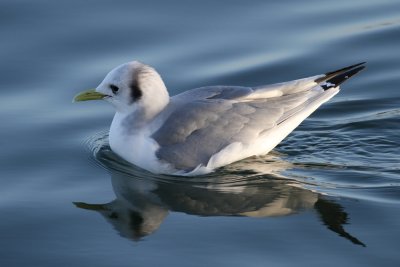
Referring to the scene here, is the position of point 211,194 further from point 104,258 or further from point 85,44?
point 85,44

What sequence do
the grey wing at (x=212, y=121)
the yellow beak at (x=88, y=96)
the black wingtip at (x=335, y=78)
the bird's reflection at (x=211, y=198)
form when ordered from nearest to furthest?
1. the bird's reflection at (x=211, y=198)
2. the grey wing at (x=212, y=121)
3. the yellow beak at (x=88, y=96)
4. the black wingtip at (x=335, y=78)

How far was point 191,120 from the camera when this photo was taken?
34.0 ft

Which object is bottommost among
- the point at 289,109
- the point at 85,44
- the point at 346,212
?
the point at 346,212

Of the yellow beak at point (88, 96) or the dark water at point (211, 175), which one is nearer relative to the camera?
the dark water at point (211, 175)

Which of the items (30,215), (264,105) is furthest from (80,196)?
(264,105)

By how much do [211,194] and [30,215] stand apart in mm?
1796

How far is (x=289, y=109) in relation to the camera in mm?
10859

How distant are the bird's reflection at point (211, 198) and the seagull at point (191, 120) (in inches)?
6.7

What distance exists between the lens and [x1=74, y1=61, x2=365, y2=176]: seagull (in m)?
10.4

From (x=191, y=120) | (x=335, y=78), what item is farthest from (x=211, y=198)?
(x=335, y=78)

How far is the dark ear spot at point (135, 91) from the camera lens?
10.5m

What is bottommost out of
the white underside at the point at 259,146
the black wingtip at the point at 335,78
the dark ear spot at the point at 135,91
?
the white underside at the point at 259,146

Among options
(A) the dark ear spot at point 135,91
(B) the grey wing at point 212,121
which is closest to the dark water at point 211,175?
(B) the grey wing at point 212,121

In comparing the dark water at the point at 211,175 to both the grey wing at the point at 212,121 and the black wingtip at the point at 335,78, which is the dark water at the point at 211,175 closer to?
the grey wing at the point at 212,121
